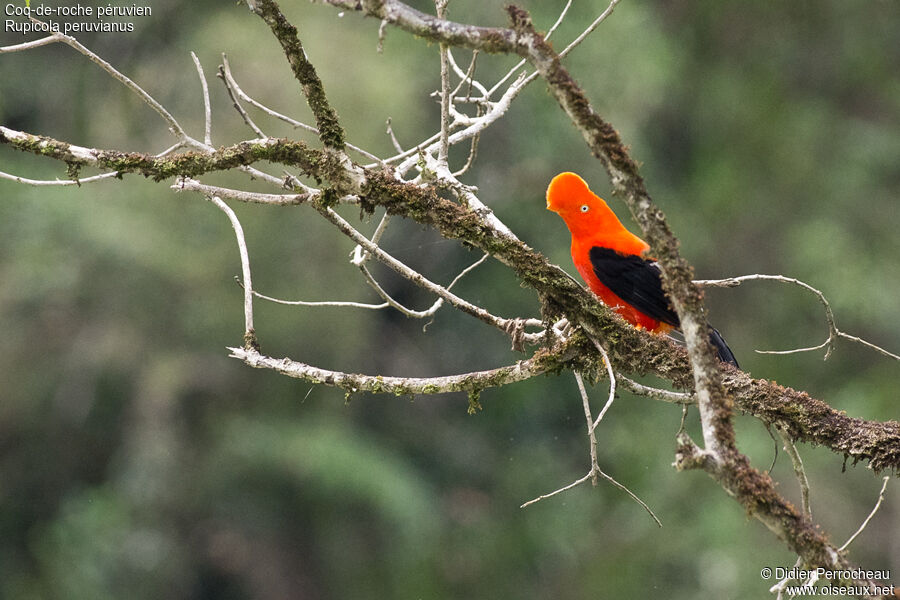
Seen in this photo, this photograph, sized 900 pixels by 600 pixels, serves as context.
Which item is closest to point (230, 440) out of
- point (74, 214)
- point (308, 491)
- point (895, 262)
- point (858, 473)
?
point (308, 491)

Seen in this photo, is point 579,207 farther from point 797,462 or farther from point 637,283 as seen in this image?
point 797,462

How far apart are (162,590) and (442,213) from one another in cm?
1107

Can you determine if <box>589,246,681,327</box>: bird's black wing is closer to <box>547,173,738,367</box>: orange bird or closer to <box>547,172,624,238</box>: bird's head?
<box>547,173,738,367</box>: orange bird

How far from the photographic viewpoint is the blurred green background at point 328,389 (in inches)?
480

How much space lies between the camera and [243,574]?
46.0 ft

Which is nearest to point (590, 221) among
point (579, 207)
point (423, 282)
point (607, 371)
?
point (579, 207)

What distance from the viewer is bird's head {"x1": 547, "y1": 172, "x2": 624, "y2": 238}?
4.43 m

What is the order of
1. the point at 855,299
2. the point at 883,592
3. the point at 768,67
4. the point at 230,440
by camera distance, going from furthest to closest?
the point at 768,67, the point at 855,299, the point at 230,440, the point at 883,592

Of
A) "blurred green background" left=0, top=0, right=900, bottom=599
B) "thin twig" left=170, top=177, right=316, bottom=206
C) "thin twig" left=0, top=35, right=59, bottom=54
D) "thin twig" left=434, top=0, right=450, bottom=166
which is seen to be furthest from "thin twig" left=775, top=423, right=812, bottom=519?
"blurred green background" left=0, top=0, right=900, bottom=599

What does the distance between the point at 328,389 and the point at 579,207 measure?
366 inches

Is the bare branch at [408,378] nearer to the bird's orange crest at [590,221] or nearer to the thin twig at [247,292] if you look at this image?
the thin twig at [247,292]

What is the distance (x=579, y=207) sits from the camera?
15.0 feet

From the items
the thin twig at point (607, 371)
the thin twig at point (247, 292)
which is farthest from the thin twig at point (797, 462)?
the thin twig at point (247, 292)

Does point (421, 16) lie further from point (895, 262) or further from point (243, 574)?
point (895, 262)
